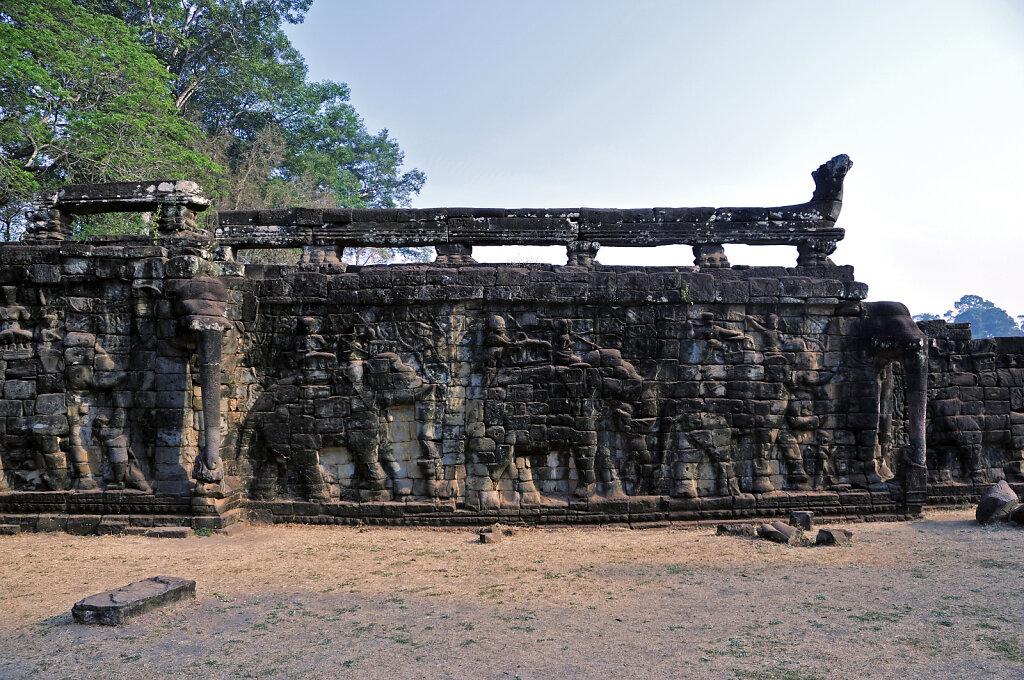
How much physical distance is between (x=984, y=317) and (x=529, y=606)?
8125 centimetres

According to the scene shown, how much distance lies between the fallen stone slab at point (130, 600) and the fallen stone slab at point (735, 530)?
6.26 meters

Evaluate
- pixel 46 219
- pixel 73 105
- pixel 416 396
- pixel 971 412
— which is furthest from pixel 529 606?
pixel 73 105

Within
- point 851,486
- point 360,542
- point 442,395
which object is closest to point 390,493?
point 360,542

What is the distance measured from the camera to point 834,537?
25.8ft

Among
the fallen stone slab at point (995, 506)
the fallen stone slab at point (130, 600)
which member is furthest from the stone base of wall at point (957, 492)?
the fallen stone slab at point (130, 600)

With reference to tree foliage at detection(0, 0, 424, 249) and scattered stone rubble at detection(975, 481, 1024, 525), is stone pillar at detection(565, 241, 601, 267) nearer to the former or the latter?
scattered stone rubble at detection(975, 481, 1024, 525)

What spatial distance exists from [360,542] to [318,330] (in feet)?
9.82

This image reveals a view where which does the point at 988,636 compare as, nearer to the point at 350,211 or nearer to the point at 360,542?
the point at 360,542

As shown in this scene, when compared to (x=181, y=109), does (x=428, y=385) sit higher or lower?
lower

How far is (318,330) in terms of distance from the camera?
908 cm

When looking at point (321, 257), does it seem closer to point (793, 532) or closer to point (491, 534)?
point (491, 534)

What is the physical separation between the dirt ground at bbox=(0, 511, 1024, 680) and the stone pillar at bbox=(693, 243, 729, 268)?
3951 millimetres

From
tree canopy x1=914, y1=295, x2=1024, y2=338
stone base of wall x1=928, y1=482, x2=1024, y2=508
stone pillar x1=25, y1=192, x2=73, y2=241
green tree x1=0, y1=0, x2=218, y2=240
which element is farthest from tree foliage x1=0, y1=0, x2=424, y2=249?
tree canopy x1=914, y1=295, x2=1024, y2=338

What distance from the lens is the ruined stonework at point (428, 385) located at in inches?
345
